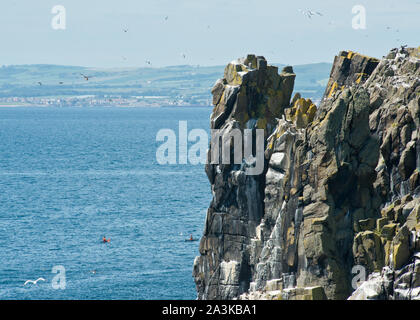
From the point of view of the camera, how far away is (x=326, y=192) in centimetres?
5819

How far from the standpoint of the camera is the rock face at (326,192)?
51.7 metres

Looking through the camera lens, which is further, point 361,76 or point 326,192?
point 361,76

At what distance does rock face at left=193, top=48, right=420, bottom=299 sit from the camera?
51.7 metres

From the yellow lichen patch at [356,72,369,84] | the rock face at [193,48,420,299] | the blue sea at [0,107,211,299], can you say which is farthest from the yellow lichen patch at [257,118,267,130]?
the blue sea at [0,107,211,299]

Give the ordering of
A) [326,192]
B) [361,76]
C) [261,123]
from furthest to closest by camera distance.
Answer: [261,123] < [361,76] < [326,192]

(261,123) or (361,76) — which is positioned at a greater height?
(361,76)

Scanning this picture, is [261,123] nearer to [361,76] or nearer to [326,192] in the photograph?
[361,76]

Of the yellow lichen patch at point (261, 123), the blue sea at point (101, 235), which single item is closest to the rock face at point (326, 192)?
the yellow lichen patch at point (261, 123)

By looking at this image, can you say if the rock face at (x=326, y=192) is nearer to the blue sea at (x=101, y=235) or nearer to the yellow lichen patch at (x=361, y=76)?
the yellow lichen patch at (x=361, y=76)

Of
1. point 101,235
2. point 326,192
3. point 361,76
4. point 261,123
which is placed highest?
point 361,76

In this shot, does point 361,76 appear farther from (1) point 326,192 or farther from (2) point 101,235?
(2) point 101,235

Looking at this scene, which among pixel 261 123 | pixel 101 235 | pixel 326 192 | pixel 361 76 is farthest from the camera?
pixel 101 235

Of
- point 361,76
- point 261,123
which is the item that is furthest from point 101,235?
point 361,76
